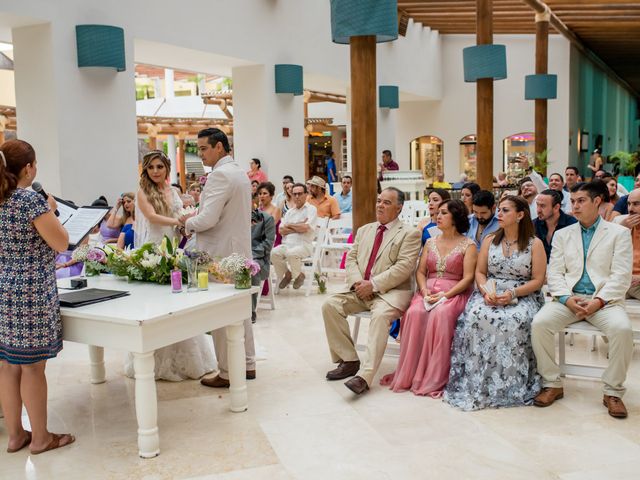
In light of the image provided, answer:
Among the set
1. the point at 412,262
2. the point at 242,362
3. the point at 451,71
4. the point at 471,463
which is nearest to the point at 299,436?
the point at 242,362

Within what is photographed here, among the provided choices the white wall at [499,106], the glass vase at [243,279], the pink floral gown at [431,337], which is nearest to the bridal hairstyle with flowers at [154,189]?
the glass vase at [243,279]

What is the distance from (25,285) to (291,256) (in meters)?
4.71

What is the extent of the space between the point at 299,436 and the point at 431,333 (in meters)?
1.21

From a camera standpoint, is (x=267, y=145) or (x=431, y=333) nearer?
(x=431, y=333)

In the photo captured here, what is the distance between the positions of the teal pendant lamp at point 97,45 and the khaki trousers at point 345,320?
189 inches

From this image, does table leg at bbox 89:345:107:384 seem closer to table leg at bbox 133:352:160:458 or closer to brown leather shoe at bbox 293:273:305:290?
table leg at bbox 133:352:160:458

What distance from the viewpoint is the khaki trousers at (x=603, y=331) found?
169 inches

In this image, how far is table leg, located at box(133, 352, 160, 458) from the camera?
366 cm

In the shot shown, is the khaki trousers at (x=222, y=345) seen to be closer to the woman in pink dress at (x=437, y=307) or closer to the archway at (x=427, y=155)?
the woman in pink dress at (x=437, y=307)

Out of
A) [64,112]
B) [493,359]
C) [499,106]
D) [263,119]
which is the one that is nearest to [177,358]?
[493,359]

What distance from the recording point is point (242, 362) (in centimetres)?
435

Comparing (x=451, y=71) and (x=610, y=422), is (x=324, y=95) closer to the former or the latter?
(x=451, y=71)

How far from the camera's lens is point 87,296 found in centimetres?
402

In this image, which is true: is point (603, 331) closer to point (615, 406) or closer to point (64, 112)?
A: point (615, 406)
